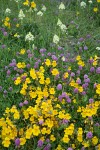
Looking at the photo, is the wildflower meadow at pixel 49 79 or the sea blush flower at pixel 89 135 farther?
the wildflower meadow at pixel 49 79

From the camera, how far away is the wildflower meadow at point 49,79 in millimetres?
4242

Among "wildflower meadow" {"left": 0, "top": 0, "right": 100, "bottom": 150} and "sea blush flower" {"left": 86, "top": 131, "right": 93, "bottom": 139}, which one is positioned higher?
"wildflower meadow" {"left": 0, "top": 0, "right": 100, "bottom": 150}

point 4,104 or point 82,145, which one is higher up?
point 4,104

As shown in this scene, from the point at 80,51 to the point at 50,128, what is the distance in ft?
5.97

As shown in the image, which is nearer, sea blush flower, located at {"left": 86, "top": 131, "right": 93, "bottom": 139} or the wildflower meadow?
sea blush flower, located at {"left": 86, "top": 131, "right": 93, "bottom": 139}

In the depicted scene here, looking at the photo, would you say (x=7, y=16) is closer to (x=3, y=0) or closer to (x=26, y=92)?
(x=3, y=0)

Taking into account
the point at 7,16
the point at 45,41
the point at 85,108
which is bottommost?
the point at 85,108

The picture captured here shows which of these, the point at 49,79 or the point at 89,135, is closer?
the point at 89,135

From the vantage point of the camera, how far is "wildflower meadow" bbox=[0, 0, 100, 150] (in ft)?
13.9

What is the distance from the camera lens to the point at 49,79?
4.90 metres

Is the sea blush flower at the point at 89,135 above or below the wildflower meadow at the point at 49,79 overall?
below

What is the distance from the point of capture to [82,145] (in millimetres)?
4215

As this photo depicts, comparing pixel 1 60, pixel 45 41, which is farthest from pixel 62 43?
pixel 1 60

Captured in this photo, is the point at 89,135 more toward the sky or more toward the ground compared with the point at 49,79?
more toward the ground
